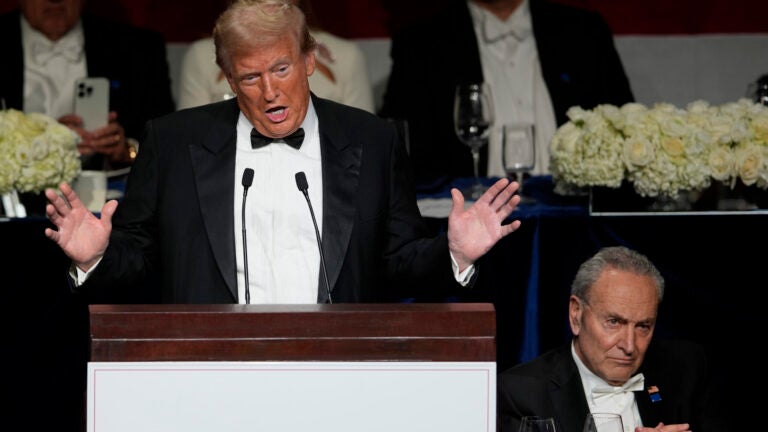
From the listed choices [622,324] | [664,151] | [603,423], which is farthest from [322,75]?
[603,423]

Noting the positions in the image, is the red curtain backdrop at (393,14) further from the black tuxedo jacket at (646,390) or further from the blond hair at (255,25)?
the blond hair at (255,25)

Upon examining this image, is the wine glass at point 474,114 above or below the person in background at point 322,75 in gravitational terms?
below

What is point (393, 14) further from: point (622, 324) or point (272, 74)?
point (272, 74)

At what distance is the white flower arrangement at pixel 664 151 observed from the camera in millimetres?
3092

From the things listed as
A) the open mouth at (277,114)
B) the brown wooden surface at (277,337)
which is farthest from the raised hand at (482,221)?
the brown wooden surface at (277,337)

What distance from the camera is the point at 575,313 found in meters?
2.90

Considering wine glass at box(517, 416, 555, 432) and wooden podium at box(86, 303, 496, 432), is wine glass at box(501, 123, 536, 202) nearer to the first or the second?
wine glass at box(517, 416, 555, 432)

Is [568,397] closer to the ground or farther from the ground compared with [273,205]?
closer to the ground

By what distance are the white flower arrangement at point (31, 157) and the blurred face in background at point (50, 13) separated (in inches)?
48.3

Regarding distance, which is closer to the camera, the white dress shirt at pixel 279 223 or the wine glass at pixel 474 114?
the white dress shirt at pixel 279 223

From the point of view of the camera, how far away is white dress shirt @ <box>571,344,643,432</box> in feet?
9.32

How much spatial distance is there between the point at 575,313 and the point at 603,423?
1217mm

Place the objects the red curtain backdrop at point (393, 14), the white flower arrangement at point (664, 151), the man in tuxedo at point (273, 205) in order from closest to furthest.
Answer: the man in tuxedo at point (273, 205) → the white flower arrangement at point (664, 151) → the red curtain backdrop at point (393, 14)

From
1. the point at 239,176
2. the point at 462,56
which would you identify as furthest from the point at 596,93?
the point at 239,176
